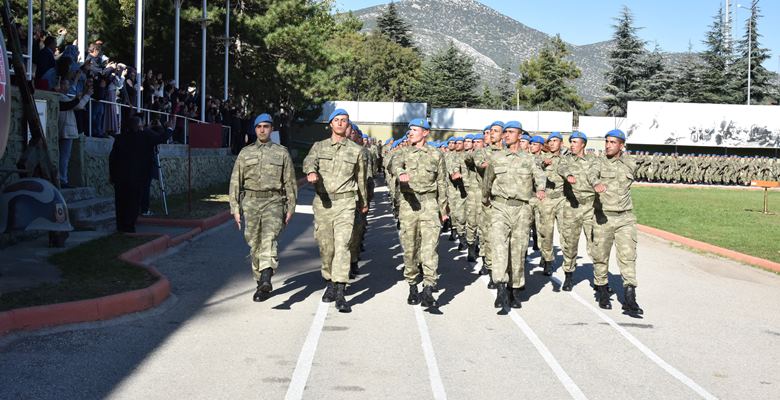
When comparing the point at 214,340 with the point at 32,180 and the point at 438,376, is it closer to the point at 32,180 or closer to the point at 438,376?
the point at 438,376

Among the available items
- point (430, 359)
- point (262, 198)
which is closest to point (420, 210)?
point (262, 198)

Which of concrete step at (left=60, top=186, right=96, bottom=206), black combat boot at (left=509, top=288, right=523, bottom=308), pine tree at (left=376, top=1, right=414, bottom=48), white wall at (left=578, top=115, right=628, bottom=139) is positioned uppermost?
pine tree at (left=376, top=1, right=414, bottom=48)

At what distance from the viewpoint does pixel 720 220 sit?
23.7 metres

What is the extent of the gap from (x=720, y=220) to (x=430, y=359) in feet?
62.5

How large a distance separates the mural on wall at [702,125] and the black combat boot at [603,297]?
147ft

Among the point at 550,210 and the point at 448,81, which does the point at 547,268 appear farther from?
the point at 448,81

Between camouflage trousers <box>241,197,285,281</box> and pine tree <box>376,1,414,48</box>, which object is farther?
pine tree <box>376,1,414,48</box>

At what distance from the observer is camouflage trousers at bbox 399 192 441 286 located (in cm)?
939

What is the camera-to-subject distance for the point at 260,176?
9.23m

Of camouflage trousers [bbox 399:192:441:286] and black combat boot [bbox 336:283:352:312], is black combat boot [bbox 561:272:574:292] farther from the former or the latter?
black combat boot [bbox 336:283:352:312]

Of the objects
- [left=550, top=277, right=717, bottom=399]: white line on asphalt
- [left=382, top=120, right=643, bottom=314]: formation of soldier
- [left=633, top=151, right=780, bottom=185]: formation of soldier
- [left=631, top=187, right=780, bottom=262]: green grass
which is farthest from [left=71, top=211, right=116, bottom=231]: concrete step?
[left=633, top=151, right=780, bottom=185]: formation of soldier

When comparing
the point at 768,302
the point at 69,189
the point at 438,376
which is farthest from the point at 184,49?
the point at 438,376

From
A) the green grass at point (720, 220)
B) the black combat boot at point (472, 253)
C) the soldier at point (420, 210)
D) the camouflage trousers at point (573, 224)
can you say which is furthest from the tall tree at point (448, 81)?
the soldier at point (420, 210)

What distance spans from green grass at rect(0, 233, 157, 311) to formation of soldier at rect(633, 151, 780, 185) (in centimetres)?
4064
